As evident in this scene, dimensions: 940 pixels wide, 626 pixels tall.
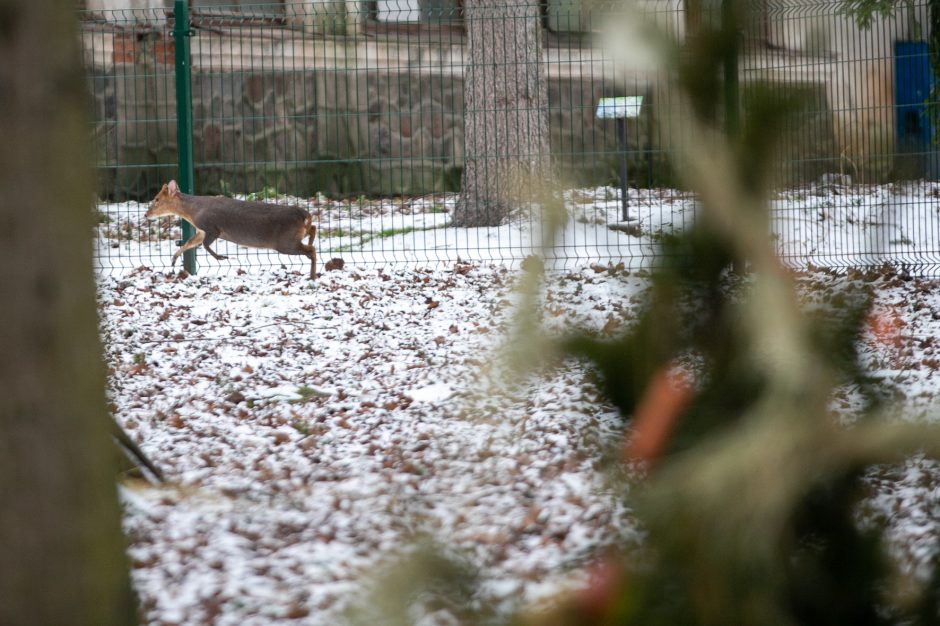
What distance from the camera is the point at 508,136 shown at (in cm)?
776

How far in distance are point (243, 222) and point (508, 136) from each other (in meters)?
2.31

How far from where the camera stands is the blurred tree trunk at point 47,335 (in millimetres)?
1477

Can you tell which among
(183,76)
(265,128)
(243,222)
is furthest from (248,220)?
(265,128)

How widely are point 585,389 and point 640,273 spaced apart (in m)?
0.17

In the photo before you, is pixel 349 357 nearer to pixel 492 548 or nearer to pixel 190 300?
pixel 190 300

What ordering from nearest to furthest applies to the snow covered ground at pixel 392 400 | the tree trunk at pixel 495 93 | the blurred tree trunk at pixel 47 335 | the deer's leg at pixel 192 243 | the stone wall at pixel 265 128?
the snow covered ground at pixel 392 400 < the blurred tree trunk at pixel 47 335 < the tree trunk at pixel 495 93 < the deer's leg at pixel 192 243 < the stone wall at pixel 265 128

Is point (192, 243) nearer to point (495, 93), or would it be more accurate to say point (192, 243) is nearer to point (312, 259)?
point (312, 259)

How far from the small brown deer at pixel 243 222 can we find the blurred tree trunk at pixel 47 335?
22.7 feet

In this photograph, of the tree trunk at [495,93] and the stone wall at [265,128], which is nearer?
the tree trunk at [495,93]

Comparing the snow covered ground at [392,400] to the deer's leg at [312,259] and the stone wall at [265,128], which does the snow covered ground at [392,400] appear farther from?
the stone wall at [265,128]

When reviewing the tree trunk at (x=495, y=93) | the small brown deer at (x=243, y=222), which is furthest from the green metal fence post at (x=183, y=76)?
→ the tree trunk at (x=495, y=93)

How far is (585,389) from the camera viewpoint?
1.14 m

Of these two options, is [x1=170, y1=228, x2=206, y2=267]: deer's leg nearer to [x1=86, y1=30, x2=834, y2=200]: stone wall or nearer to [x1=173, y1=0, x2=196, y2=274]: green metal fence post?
[x1=173, y1=0, x2=196, y2=274]: green metal fence post

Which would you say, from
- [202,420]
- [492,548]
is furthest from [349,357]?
[492,548]
